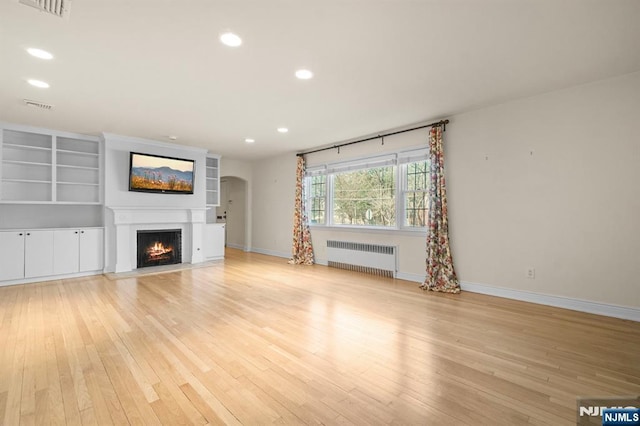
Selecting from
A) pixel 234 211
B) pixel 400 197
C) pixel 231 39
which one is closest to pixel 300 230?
pixel 400 197

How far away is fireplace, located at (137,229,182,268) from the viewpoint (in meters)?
6.26

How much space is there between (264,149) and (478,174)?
4.85 m

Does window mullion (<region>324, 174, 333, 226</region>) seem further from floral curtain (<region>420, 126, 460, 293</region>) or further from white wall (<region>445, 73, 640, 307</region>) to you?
white wall (<region>445, 73, 640, 307</region>)

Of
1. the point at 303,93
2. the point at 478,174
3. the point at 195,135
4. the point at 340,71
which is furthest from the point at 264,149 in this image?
the point at 478,174

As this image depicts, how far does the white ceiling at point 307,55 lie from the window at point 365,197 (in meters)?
1.47

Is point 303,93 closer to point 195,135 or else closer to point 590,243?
point 195,135

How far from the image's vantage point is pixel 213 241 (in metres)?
7.43

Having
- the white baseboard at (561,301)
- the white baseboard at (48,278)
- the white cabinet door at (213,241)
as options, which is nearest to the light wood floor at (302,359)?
the white baseboard at (561,301)

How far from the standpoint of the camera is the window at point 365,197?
5.74m

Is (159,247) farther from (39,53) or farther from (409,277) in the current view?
(409,277)

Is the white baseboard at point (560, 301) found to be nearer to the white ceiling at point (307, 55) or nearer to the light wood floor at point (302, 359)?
the light wood floor at point (302, 359)

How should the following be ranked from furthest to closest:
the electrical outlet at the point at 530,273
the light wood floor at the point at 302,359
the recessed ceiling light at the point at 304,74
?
the electrical outlet at the point at 530,273, the recessed ceiling light at the point at 304,74, the light wood floor at the point at 302,359

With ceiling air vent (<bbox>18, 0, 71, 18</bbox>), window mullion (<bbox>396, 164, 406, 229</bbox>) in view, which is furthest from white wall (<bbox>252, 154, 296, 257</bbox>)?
ceiling air vent (<bbox>18, 0, 71, 18</bbox>)

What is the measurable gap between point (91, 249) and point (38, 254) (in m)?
0.74
